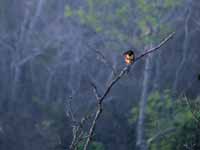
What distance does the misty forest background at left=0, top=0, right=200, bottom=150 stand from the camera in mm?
10039

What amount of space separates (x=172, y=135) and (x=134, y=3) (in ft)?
11.9

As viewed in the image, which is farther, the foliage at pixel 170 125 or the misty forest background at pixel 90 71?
the misty forest background at pixel 90 71

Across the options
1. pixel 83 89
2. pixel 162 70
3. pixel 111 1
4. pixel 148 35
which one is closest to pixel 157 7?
pixel 148 35

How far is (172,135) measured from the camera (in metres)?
9.69

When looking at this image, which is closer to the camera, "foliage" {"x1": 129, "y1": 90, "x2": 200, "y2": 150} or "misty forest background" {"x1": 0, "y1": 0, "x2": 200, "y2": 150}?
"foliage" {"x1": 129, "y1": 90, "x2": 200, "y2": 150}

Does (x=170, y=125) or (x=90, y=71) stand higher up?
(x=90, y=71)

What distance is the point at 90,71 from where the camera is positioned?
531 inches

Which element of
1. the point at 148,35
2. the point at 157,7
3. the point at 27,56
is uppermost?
the point at 157,7

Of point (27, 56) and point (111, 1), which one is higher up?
point (111, 1)

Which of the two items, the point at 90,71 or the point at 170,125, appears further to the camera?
the point at 90,71

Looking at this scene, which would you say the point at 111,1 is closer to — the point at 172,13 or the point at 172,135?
the point at 172,13

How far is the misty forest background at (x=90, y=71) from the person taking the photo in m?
10.0

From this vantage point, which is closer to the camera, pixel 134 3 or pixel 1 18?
pixel 134 3

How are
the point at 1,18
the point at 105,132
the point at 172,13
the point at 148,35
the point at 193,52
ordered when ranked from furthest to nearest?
the point at 193,52 → the point at 1,18 → the point at 105,132 → the point at 172,13 → the point at 148,35
